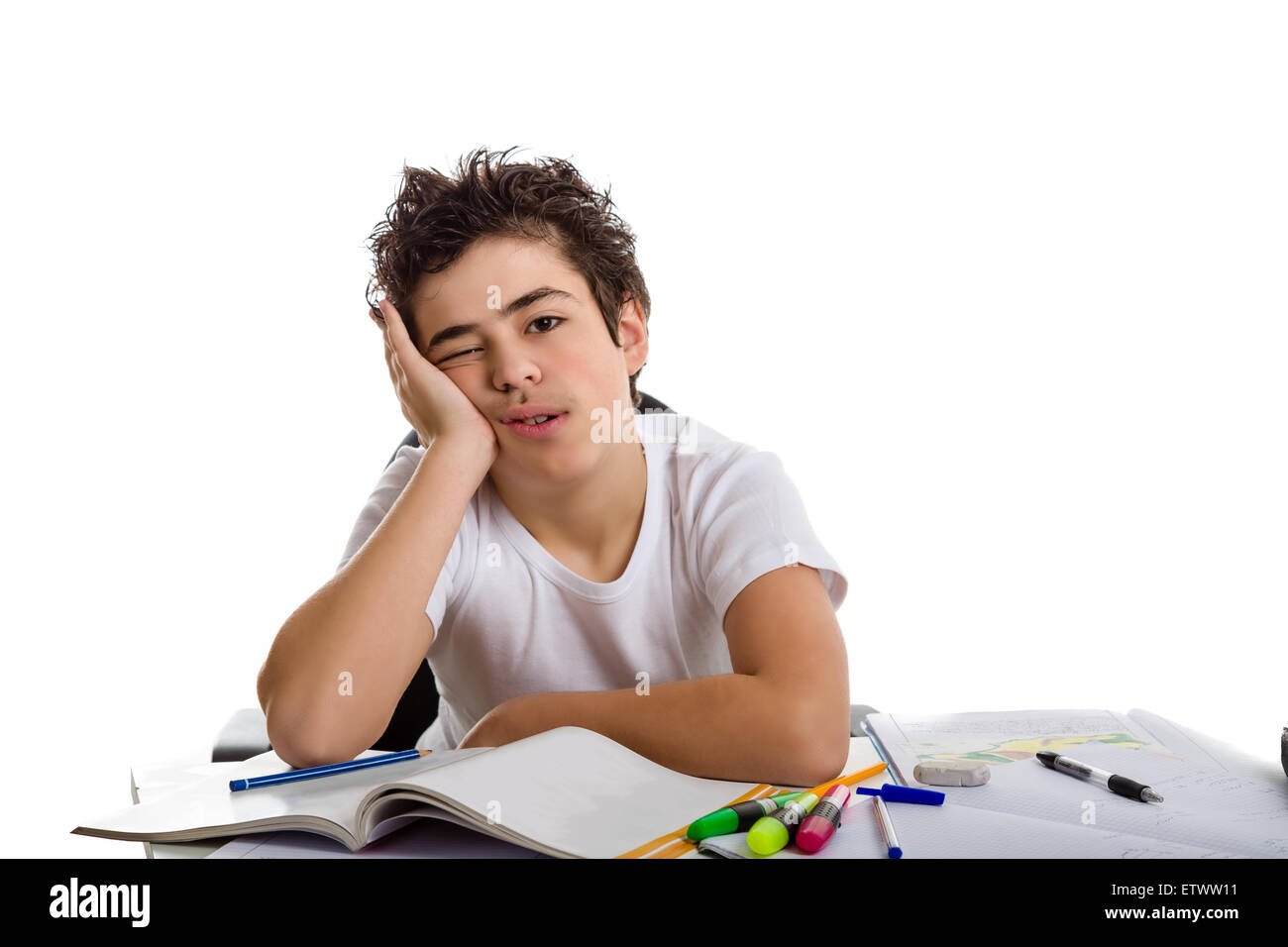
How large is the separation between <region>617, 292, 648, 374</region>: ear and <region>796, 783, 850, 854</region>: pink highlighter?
2.46 ft

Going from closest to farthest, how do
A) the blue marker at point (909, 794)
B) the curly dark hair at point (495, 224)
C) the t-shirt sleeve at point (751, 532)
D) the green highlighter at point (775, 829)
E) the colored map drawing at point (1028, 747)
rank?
the green highlighter at point (775, 829)
the blue marker at point (909, 794)
the colored map drawing at point (1028, 747)
the t-shirt sleeve at point (751, 532)
the curly dark hair at point (495, 224)

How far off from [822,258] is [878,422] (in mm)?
459

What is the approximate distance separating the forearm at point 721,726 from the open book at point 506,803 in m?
0.02

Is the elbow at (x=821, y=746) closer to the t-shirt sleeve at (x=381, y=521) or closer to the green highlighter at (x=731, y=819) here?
the green highlighter at (x=731, y=819)

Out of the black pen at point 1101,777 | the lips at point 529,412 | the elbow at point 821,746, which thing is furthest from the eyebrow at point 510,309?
the black pen at point 1101,777

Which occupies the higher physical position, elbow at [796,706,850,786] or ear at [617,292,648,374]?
ear at [617,292,648,374]

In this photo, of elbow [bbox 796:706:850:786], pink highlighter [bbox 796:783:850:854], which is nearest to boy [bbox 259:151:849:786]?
elbow [bbox 796:706:850:786]

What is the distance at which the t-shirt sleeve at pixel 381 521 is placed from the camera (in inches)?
48.5

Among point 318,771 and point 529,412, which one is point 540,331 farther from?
point 318,771

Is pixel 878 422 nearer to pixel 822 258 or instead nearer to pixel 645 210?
pixel 822 258

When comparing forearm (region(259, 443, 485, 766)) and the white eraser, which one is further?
forearm (region(259, 443, 485, 766))

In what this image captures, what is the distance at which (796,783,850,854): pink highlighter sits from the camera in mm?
727

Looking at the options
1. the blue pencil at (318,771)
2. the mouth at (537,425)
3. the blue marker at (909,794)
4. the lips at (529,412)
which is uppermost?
the lips at (529,412)

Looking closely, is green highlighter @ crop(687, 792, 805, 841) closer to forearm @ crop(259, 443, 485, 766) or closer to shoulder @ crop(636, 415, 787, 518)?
forearm @ crop(259, 443, 485, 766)
